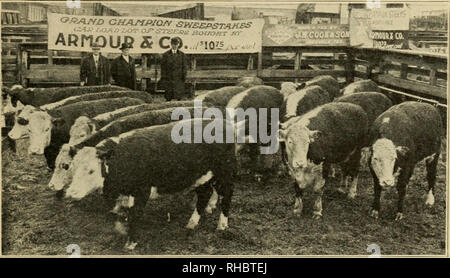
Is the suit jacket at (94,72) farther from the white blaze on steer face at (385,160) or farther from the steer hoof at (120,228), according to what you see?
the white blaze on steer face at (385,160)

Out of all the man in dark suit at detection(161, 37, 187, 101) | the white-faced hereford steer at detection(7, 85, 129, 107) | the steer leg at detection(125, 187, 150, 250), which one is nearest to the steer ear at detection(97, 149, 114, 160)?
the steer leg at detection(125, 187, 150, 250)

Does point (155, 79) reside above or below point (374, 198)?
above

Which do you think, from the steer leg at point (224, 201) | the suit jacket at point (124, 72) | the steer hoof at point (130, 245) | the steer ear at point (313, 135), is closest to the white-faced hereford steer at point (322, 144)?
the steer ear at point (313, 135)

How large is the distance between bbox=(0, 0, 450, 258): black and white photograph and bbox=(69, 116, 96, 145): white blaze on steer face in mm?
19

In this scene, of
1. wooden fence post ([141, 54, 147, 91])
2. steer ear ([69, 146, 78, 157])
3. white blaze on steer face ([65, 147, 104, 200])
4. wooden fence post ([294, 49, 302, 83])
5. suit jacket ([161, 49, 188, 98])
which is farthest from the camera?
wooden fence post ([294, 49, 302, 83])

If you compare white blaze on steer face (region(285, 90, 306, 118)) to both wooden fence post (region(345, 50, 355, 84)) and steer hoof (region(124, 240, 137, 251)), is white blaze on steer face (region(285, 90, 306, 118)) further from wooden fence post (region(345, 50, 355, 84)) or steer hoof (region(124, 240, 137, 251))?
steer hoof (region(124, 240, 137, 251))

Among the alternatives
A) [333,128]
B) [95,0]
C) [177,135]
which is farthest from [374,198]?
[95,0]

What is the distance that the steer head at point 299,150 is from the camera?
532 centimetres

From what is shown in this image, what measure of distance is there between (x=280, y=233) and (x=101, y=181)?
6.63 ft

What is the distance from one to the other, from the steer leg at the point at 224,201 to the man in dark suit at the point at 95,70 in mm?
2211

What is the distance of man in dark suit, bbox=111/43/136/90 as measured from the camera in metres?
6.12

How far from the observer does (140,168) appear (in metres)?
4.82

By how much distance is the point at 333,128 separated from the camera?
5660 mm
